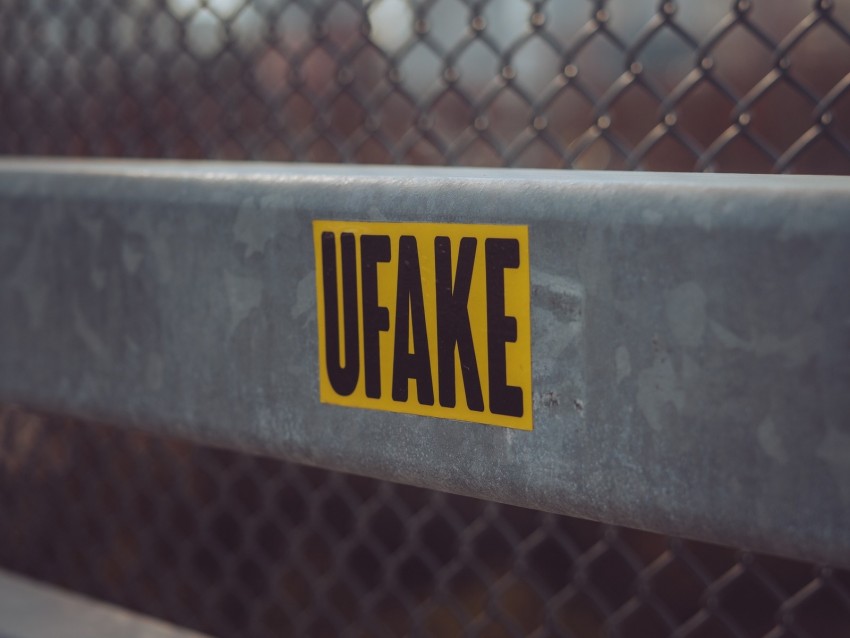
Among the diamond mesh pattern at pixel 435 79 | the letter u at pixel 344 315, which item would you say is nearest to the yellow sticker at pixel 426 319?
the letter u at pixel 344 315

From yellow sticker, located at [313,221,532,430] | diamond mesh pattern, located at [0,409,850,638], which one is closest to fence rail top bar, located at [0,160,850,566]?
yellow sticker, located at [313,221,532,430]

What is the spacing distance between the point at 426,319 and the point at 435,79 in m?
2.00

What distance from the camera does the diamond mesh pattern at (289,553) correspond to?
2334 mm

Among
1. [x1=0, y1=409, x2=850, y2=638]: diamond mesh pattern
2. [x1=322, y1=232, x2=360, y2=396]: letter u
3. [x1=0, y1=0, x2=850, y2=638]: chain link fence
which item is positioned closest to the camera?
[x1=322, y1=232, x2=360, y2=396]: letter u

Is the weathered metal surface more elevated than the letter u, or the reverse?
the letter u

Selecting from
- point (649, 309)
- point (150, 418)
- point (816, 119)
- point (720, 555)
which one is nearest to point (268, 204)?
point (150, 418)

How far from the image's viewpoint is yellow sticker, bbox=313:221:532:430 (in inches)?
34.7

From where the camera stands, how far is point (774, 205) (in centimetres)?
75

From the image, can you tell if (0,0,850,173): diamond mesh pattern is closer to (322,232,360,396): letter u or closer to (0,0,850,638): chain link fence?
(0,0,850,638): chain link fence

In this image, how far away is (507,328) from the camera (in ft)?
2.89

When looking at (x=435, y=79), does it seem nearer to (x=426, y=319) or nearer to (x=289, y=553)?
(x=289, y=553)

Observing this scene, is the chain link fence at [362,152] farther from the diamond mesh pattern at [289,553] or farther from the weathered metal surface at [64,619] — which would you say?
the weathered metal surface at [64,619]

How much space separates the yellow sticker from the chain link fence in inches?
27.3

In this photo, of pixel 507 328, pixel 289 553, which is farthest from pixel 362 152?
pixel 507 328
